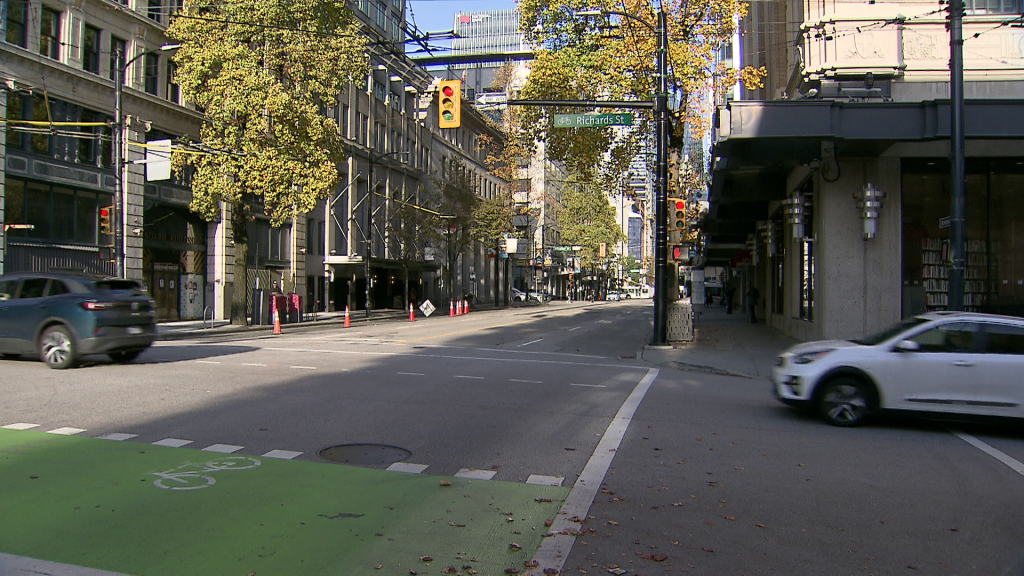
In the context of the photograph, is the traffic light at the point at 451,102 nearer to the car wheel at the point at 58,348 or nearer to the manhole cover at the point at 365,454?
the car wheel at the point at 58,348

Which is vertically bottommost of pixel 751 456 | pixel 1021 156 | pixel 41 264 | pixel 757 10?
pixel 751 456

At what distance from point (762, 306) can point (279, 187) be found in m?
23.8

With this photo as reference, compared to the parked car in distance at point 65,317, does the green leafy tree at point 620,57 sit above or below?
above

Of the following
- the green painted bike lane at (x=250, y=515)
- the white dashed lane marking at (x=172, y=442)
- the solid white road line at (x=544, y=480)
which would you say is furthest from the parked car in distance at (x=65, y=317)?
the solid white road line at (x=544, y=480)

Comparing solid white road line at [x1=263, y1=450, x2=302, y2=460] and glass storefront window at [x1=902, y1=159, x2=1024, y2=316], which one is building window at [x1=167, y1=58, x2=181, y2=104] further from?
solid white road line at [x1=263, y1=450, x2=302, y2=460]

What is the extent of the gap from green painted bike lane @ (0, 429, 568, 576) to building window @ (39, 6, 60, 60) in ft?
76.7

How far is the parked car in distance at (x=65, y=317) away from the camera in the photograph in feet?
42.3

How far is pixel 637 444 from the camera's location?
8.24 meters

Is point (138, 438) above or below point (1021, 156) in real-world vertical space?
below

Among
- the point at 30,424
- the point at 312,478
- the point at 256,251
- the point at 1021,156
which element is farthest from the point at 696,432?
the point at 256,251

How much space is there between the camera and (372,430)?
8.59 m

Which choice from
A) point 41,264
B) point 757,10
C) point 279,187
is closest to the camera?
point 41,264

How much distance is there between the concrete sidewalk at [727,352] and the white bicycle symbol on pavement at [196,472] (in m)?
11.3

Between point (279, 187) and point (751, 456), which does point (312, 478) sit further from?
point (279, 187)
